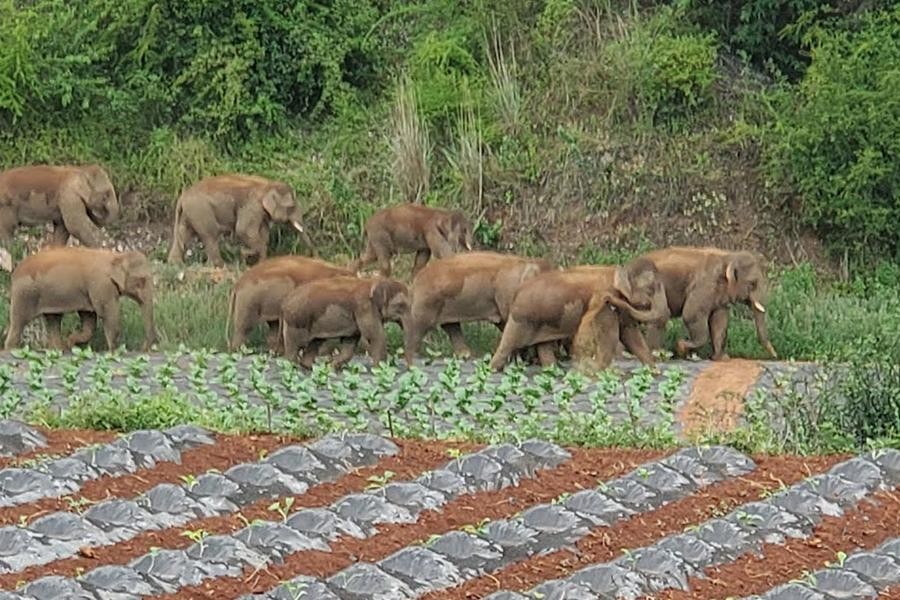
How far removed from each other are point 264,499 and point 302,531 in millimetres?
746

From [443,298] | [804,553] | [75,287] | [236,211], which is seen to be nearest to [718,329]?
[443,298]

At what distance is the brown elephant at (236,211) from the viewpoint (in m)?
24.0

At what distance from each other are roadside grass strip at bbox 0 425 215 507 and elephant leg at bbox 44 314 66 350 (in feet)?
33.9

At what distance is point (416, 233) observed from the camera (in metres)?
23.0

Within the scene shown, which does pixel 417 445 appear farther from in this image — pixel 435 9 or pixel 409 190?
pixel 435 9

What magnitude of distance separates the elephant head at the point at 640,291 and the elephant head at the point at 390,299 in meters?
1.89

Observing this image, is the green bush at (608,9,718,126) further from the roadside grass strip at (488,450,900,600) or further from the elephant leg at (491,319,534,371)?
the roadside grass strip at (488,450,900,600)

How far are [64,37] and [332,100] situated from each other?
3507mm

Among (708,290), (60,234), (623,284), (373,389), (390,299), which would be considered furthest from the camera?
(60,234)

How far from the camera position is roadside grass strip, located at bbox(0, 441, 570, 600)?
8070 millimetres

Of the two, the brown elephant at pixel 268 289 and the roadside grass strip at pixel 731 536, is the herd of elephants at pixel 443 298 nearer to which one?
the brown elephant at pixel 268 289

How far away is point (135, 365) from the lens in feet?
60.6

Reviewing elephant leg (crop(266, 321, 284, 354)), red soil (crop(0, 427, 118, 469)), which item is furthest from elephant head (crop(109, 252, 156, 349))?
red soil (crop(0, 427, 118, 469))

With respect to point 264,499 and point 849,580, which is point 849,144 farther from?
point 849,580
